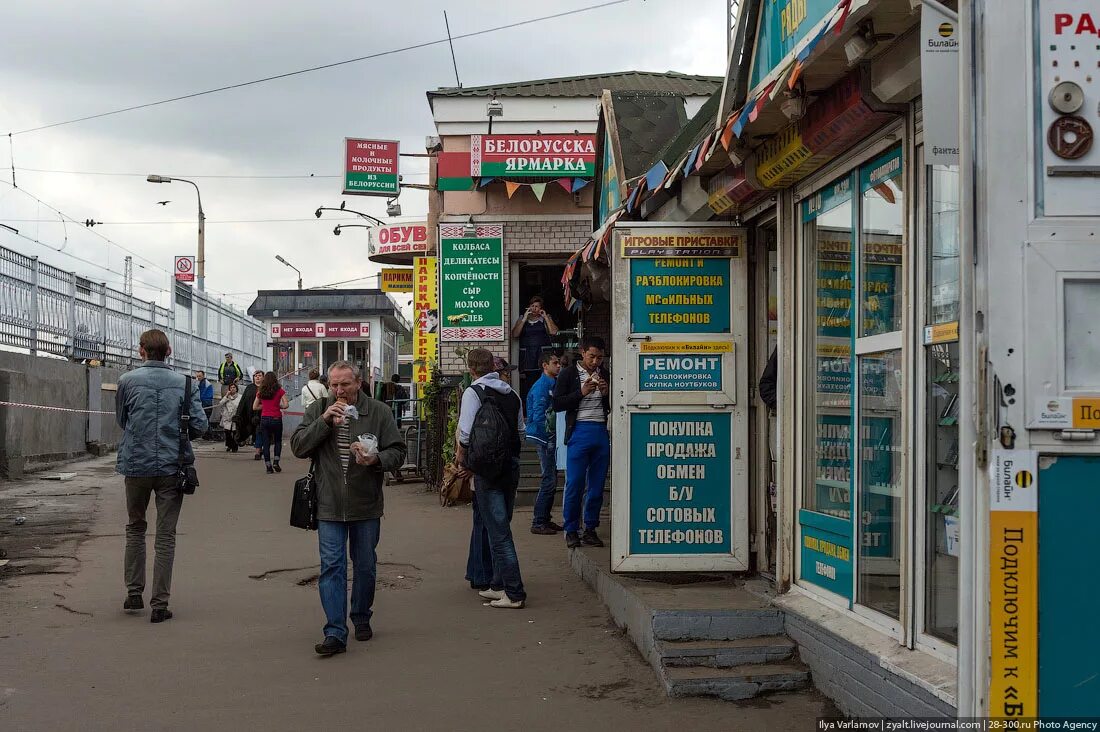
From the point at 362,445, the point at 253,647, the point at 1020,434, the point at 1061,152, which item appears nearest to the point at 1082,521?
the point at 1020,434

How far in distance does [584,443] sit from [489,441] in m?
2.08

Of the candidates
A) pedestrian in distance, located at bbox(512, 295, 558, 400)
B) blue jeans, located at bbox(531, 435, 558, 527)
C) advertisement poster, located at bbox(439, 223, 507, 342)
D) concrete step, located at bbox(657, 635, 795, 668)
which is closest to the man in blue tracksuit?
blue jeans, located at bbox(531, 435, 558, 527)

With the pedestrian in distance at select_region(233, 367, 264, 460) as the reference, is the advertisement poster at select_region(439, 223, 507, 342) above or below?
above

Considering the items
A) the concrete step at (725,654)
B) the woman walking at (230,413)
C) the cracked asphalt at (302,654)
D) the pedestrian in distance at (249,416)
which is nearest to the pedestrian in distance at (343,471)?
the cracked asphalt at (302,654)

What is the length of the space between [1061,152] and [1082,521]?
3.46 ft

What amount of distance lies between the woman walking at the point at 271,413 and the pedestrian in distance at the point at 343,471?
1274 centimetres

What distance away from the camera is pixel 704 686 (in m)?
6.06

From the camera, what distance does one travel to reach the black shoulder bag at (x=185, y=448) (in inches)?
319

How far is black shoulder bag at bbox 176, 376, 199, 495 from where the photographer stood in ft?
26.6

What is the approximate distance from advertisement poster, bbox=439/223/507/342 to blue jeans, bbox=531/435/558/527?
8052 mm

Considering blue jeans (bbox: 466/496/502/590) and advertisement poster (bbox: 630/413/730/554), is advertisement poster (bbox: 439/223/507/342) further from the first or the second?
advertisement poster (bbox: 630/413/730/554)

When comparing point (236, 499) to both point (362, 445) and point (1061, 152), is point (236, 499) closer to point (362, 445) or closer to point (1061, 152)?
point (362, 445)

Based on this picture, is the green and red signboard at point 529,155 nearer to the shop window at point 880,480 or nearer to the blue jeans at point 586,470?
the blue jeans at point 586,470

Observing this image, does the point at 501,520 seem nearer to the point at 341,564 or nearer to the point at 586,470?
the point at 341,564
